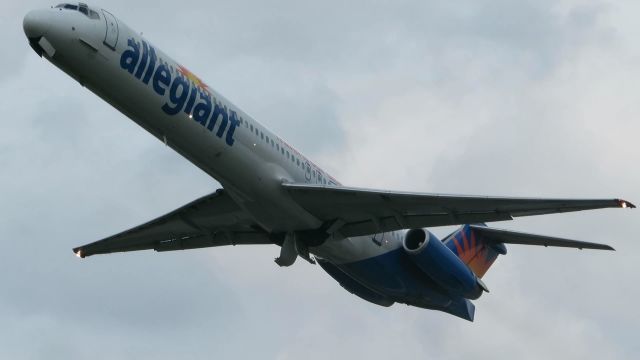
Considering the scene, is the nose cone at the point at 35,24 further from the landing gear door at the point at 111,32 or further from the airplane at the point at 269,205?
the landing gear door at the point at 111,32

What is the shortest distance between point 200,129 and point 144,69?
1822 millimetres

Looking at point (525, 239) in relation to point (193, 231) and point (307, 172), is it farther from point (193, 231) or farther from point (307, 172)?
point (193, 231)

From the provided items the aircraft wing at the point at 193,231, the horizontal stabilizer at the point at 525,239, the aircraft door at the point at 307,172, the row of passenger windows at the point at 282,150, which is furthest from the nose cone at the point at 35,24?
the horizontal stabilizer at the point at 525,239

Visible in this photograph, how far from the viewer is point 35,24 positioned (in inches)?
906

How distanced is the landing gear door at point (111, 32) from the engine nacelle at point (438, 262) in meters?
10.1

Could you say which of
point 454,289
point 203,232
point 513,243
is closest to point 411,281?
point 454,289

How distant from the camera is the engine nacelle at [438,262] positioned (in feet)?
97.4

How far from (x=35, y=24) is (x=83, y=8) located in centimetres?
130

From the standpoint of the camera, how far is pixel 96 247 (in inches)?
1236

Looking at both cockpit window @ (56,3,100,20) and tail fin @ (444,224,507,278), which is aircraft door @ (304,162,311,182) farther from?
tail fin @ (444,224,507,278)

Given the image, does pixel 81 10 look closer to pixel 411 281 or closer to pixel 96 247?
pixel 96 247

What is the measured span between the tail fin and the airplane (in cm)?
5

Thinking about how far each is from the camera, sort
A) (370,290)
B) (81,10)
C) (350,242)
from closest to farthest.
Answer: (81,10)
(350,242)
(370,290)

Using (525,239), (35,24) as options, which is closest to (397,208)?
(525,239)
